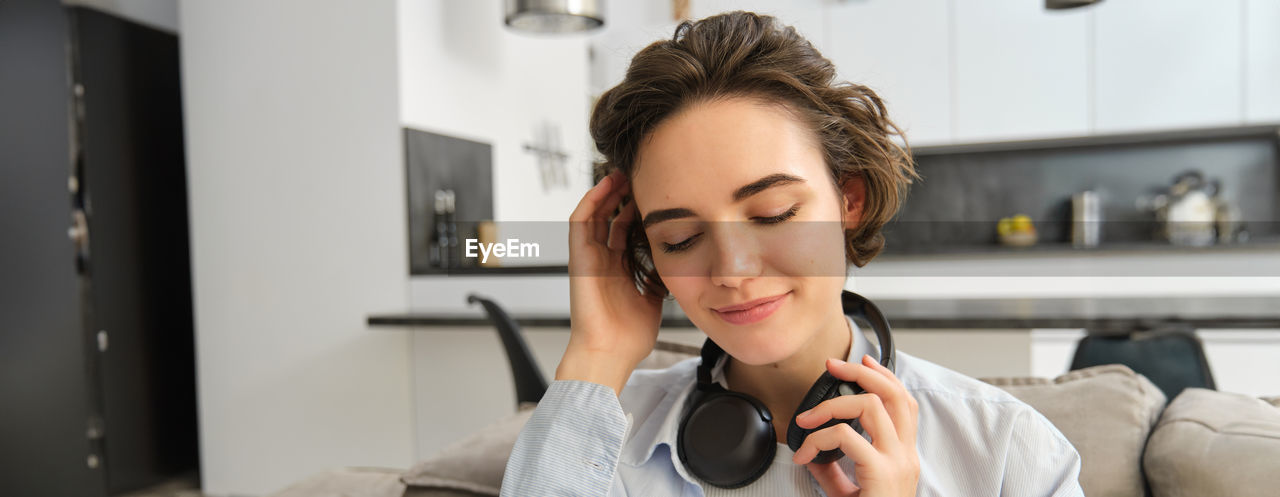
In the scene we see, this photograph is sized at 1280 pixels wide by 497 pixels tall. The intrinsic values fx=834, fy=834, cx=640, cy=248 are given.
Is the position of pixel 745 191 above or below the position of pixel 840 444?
above

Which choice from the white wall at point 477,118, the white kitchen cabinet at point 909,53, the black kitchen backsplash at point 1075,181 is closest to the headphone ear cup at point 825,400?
the white wall at point 477,118

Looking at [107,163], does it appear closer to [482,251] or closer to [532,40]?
[532,40]

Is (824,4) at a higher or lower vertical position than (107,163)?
higher

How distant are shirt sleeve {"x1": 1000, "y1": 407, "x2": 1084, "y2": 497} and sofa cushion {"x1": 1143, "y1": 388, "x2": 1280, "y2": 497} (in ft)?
0.59

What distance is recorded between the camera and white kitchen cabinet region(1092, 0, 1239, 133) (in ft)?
11.6

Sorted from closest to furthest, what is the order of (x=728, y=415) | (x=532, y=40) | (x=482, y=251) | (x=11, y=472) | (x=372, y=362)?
(x=482, y=251) → (x=728, y=415) → (x=11, y=472) → (x=372, y=362) → (x=532, y=40)

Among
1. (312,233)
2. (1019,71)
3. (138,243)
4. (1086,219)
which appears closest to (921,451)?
(312,233)

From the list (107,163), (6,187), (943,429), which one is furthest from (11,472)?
(943,429)

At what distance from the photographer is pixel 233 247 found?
2.95 meters

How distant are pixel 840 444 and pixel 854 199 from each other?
0.92 ft

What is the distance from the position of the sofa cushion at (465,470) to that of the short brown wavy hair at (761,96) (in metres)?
0.37

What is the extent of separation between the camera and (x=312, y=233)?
2820 mm

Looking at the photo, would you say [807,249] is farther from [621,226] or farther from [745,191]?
[621,226]

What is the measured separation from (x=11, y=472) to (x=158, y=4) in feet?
5.74
